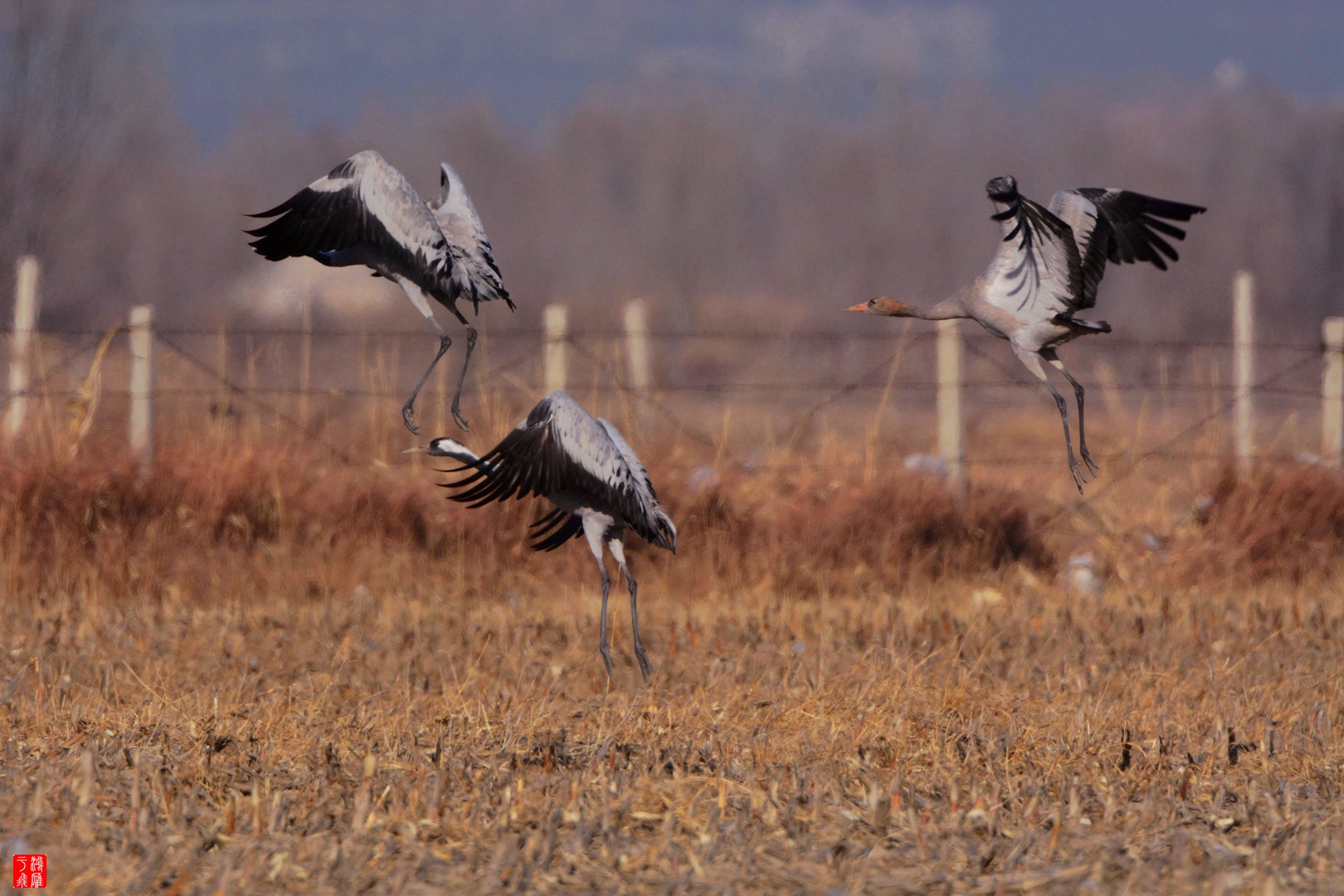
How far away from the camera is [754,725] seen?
18.8ft

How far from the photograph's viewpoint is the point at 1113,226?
211 inches

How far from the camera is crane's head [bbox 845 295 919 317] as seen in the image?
16.8ft

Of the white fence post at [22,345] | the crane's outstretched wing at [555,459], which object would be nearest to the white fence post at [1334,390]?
the crane's outstretched wing at [555,459]

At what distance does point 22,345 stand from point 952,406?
5.74 meters

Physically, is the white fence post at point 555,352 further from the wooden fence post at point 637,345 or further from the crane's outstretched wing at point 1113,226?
the crane's outstretched wing at point 1113,226

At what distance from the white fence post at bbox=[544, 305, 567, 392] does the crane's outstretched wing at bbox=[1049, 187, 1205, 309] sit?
188 inches

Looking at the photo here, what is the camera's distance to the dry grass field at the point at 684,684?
13.3ft

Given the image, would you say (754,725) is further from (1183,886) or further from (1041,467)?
(1041,467)

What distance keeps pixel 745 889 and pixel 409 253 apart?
1.92 meters

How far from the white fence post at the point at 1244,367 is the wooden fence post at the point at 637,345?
149 inches

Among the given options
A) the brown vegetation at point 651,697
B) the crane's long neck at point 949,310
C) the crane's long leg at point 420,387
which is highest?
the crane's long neck at point 949,310

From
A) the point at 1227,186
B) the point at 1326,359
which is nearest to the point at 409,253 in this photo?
the point at 1326,359

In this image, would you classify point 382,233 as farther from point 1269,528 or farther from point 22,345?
point 1269,528

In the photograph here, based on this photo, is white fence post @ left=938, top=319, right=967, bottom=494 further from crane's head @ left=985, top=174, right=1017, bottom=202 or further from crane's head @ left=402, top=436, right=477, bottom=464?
crane's head @ left=985, top=174, right=1017, bottom=202
